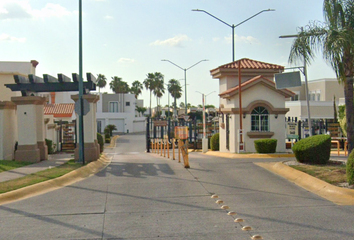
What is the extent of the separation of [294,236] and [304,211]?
190 centimetres

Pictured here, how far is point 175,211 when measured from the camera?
8.64 meters

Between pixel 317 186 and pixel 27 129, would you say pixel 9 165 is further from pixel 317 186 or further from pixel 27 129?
pixel 317 186

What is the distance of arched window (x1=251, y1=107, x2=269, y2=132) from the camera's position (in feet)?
85.4

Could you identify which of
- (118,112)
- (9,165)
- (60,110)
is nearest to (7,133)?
(9,165)

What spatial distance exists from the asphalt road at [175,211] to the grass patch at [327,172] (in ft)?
2.83

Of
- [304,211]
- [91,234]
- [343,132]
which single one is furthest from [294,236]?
[343,132]

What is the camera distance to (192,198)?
9961mm

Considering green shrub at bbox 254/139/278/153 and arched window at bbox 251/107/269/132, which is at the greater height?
arched window at bbox 251/107/269/132

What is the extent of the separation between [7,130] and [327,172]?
13713 millimetres

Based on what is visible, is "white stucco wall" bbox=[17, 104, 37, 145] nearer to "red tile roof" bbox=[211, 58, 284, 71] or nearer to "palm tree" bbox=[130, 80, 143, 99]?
"red tile roof" bbox=[211, 58, 284, 71]

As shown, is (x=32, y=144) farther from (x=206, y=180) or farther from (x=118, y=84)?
(x=118, y=84)

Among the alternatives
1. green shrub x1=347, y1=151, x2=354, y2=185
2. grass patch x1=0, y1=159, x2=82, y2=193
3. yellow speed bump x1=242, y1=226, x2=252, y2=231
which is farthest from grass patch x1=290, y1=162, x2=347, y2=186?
grass patch x1=0, y1=159, x2=82, y2=193

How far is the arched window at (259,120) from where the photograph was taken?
26031mm

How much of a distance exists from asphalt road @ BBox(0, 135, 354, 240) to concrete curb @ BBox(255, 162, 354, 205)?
0.32 meters
